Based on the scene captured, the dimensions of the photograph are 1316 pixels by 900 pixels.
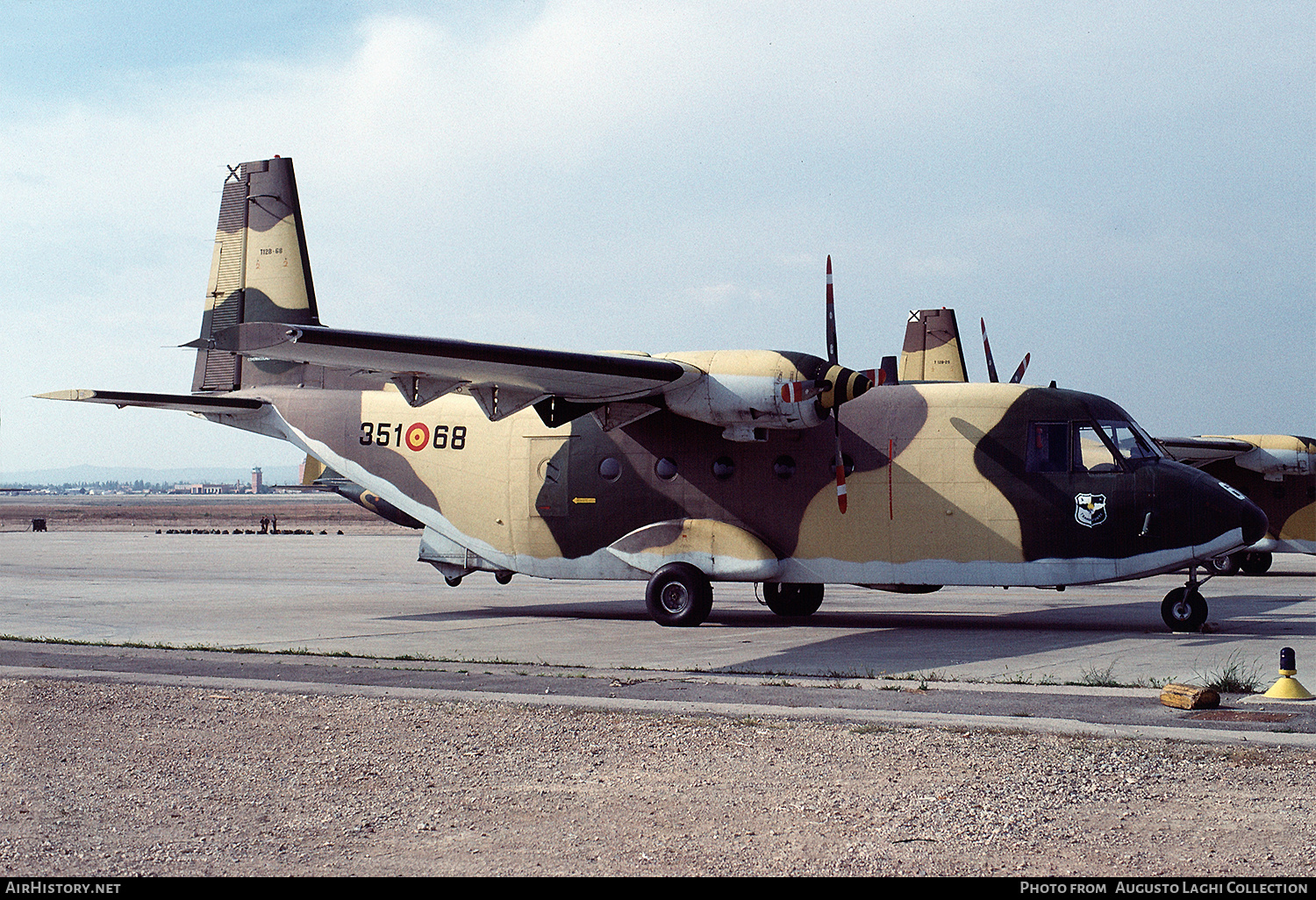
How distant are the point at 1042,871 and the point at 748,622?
13.6m

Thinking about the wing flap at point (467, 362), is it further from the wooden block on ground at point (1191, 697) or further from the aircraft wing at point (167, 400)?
the wooden block on ground at point (1191, 697)

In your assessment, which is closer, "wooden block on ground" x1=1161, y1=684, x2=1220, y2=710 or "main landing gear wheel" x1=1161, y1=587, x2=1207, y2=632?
"wooden block on ground" x1=1161, y1=684, x2=1220, y2=710

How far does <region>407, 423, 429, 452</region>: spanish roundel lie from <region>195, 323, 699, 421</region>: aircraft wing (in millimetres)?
2672

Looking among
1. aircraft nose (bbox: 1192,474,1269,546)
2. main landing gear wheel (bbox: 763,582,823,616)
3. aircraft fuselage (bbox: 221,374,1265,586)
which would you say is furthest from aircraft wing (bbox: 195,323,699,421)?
aircraft nose (bbox: 1192,474,1269,546)

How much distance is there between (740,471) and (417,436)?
6122mm

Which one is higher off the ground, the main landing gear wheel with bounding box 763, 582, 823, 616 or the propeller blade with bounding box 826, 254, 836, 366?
the propeller blade with bounding box 826, 254, 836, 366

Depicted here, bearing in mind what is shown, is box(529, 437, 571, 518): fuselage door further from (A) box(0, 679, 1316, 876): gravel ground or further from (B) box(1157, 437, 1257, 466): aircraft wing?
(B) box(1157, 437, 1257, 466): aircraft wing

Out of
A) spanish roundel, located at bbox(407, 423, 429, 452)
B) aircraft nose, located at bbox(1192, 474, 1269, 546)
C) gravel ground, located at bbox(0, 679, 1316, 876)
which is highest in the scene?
spanish roundel, located at bbox(407, 423, 429, 452)

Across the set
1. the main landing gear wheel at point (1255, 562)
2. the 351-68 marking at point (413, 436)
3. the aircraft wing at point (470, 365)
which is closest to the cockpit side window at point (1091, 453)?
the aircraft wing at point (470, 365)

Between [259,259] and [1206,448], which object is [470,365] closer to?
[259,259]

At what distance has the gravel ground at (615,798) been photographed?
5824mm

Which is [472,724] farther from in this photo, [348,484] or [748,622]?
[348,484]

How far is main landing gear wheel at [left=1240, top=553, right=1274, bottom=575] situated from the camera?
1191 inches

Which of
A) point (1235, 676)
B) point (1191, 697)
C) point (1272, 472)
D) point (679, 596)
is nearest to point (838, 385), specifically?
point (679, 596)
